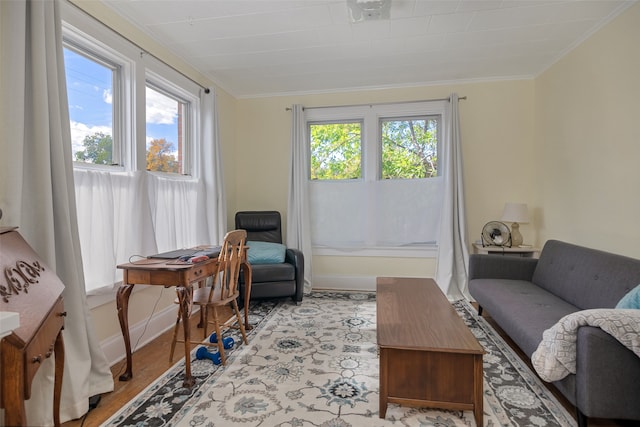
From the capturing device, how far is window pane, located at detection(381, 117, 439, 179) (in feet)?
13.7

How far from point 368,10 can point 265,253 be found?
2502 mm

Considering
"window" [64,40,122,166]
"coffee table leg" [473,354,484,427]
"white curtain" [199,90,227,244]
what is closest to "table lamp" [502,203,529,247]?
"coffee table leg" [473,354,484,427]

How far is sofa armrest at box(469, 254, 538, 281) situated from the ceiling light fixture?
93.3 inches

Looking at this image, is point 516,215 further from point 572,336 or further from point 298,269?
point 298,269

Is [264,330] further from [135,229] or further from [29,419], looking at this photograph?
[29,419]

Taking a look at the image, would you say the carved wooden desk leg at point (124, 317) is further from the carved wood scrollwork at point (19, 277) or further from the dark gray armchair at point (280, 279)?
the dark gray armchair at point (280, 279)

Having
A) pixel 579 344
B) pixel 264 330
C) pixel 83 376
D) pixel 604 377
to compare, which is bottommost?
pixel 264 330

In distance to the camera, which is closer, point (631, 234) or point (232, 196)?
point (631, 234)

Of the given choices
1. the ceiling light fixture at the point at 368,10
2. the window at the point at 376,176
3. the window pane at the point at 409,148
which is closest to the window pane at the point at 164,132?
the window at the point at 376,176

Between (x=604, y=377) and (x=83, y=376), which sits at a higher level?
(x=604, y=377)

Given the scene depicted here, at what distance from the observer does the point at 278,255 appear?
3684 millimetres

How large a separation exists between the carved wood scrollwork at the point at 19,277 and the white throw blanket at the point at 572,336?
7.38 ft

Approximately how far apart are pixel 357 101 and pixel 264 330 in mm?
2985

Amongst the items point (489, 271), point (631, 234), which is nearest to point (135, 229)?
point (489, 271)
